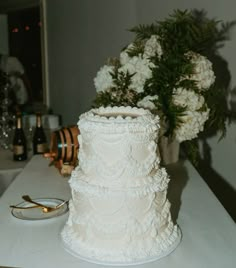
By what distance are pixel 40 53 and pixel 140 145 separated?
2.15 meters

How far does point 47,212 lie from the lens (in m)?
0.91

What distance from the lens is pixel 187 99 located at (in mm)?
1099

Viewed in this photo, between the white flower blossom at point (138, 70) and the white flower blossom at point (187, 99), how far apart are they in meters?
0.10

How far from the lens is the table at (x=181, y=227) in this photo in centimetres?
69

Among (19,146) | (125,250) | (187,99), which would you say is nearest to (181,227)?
(125,250)

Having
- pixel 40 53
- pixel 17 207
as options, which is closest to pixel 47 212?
pixel 17 207

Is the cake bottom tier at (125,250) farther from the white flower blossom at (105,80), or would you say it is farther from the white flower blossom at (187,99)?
the white flower blossom at (105,80)

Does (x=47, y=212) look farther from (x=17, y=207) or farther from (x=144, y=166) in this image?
(x=144, y=166)

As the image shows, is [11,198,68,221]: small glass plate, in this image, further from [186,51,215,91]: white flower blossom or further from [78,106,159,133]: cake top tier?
[186,51,215,91]: white flower blossom

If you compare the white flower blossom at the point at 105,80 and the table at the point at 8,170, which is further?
the table at the point at 8,170

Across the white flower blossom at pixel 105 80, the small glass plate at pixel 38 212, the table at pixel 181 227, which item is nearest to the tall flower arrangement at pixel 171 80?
the white flower blossom at pixel 105 80

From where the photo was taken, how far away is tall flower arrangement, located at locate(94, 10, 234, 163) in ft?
3.62

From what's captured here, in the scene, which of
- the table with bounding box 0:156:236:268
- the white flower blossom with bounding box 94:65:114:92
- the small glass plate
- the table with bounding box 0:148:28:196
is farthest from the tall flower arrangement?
the table with bounding box 0:148:28:196

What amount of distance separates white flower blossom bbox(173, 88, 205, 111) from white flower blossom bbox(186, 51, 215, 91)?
0.11ft
